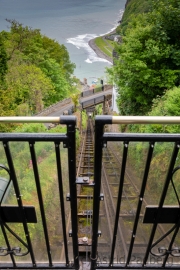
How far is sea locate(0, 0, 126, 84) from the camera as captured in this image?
88.9 feet

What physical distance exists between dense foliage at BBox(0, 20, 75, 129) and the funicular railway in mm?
9110

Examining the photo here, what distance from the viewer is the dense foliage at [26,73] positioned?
12.4 metres

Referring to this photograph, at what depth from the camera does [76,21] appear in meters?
36.5

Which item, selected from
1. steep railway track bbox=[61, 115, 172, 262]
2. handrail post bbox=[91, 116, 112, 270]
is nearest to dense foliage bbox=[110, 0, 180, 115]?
steep railway track bbox=[61, 115, 172, 262]

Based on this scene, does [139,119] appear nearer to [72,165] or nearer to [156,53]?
[72,165]

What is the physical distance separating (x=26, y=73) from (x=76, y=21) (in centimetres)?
2759

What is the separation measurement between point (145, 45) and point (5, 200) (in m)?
7.77

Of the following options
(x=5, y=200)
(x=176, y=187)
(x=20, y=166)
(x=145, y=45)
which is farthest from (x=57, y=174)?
(x=145, y=45)

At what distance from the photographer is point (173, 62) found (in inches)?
299

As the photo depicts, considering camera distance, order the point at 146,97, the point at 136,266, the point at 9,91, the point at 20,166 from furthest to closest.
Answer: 1. the point at 9,91
2. the point at 146,97
3. the point at 136,266
4. the point at 20,166

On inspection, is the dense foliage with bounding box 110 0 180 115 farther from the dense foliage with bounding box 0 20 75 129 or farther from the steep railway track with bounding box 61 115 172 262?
the steep railway track with bounding box 61 115 172 262

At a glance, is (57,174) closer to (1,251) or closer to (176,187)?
(176,187)

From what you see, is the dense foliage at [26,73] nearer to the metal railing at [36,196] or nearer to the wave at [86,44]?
the wave at [86,44]

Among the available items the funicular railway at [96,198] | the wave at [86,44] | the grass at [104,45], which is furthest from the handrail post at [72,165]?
the grass at [104,45]
